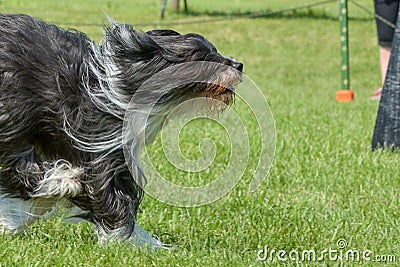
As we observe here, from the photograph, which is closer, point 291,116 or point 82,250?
point 82,250

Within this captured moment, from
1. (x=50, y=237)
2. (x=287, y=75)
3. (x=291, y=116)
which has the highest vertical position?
(x=50, y=237)

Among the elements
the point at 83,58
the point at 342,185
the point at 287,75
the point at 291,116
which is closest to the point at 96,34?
the point at 287,75

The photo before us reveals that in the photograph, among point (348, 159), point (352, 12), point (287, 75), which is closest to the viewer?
point (348, 159)

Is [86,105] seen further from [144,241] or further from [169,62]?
[144,241]

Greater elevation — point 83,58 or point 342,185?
point 83,58

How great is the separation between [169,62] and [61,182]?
2.55 ft

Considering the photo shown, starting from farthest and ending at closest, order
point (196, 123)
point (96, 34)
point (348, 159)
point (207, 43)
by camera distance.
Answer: point (96, 34)
point (196, 123)
point (348, 159)
point (207, 43)

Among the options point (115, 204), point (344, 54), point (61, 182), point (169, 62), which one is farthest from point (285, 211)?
point (344, 54)

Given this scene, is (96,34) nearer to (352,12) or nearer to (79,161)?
(352,12)

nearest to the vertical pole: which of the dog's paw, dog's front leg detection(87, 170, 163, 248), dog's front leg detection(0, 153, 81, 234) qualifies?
the dog's paw

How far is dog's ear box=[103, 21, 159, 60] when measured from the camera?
397cm

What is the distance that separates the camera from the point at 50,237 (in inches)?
175

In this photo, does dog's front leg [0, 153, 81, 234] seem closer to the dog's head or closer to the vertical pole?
the dog's head

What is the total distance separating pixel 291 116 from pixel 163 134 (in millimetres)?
2346
